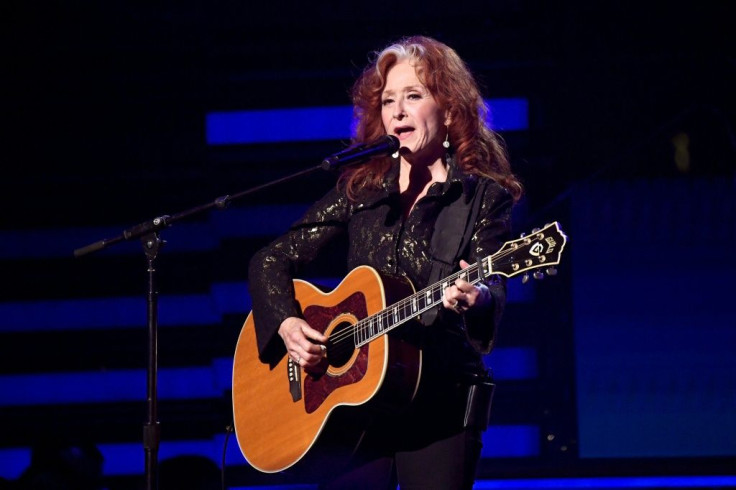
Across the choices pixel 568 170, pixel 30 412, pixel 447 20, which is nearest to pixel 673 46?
pixel 568 170

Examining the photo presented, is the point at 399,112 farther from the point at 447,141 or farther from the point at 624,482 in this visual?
the point at 624,482

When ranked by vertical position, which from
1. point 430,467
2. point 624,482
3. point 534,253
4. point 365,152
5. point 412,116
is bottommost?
point 624,482

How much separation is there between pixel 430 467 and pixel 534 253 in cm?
64

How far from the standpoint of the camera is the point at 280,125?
5.22 meters

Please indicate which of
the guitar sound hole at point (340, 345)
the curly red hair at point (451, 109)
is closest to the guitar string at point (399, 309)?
the guitar sound hole at point (340, 345)

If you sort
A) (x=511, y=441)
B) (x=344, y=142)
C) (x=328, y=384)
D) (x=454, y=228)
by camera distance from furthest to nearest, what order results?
(x=511, y=441)
(x=344, y=142)
(x=328, y=384)
(x=454, y=228)

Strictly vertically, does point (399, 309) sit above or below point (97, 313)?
below

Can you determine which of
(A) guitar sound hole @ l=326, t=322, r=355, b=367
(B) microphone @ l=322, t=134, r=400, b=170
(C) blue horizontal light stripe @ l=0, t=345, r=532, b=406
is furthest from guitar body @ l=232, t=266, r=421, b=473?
(C) blue horizontal light stripe @ l=0, t=345, r=532, b=406

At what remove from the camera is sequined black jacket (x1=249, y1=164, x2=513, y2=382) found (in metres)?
2.61

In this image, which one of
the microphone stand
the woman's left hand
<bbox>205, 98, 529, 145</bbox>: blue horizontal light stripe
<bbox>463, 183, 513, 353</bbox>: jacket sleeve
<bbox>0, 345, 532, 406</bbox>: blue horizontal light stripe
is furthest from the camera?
<bbox>0, 345, 532, 406</bbox>: blue horizontal light stripe

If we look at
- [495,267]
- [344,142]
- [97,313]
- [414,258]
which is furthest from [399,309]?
[97,313]

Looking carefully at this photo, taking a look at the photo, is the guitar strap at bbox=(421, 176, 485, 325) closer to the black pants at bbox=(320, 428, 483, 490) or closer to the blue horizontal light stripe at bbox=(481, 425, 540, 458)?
the black pants at bbox=(320, 428, 483, 490)

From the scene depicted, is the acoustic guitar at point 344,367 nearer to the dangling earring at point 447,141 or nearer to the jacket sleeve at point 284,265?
the jacket sleeve at point 284,265

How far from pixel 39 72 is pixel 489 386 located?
353cm
